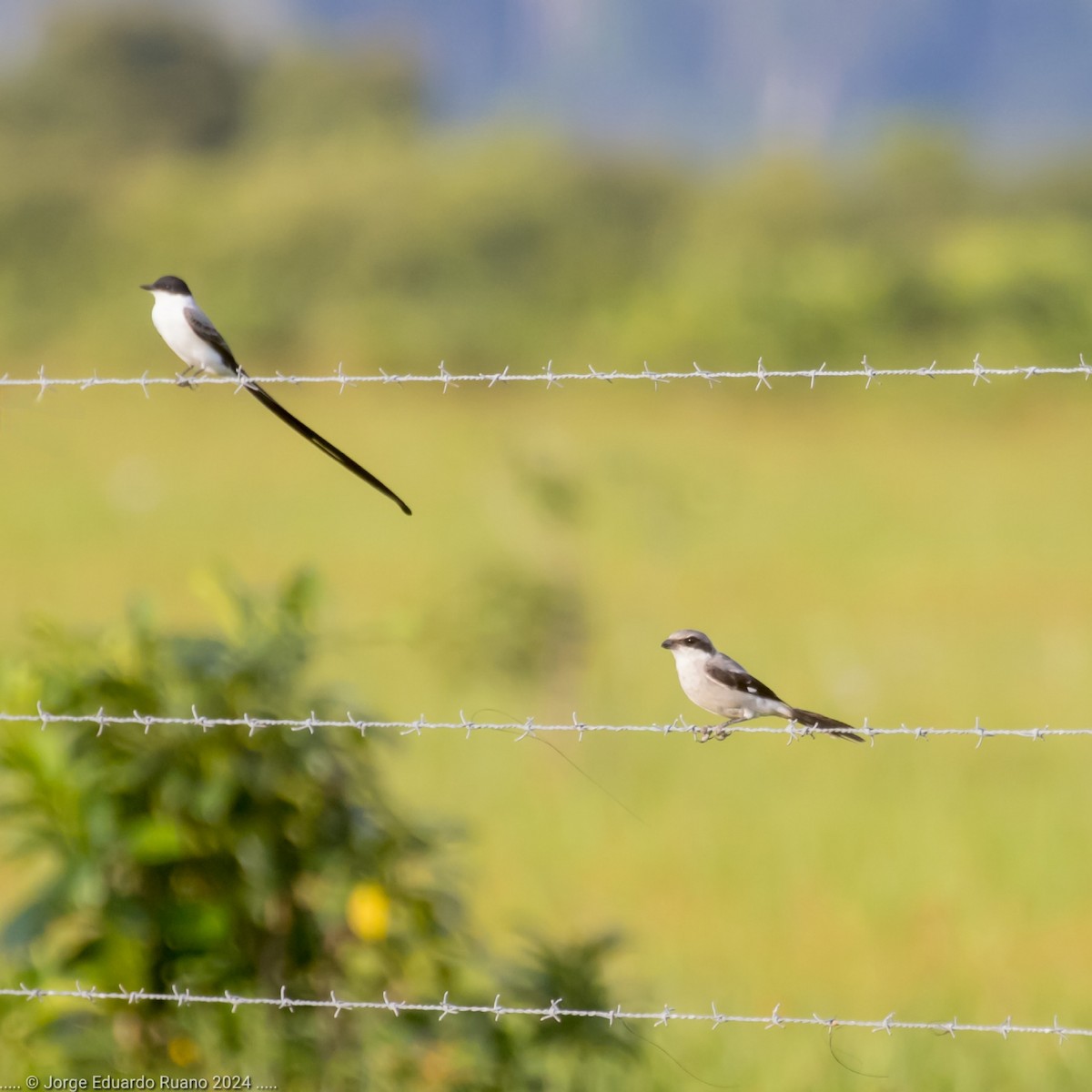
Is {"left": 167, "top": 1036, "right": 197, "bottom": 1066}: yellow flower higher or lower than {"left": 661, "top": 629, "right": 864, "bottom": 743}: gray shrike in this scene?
lower

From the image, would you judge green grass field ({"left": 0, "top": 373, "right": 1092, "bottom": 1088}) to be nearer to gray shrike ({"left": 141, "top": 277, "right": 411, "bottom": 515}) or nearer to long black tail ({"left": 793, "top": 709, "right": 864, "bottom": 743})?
gray shrike ({"left": 141, "top": 277, "right": 411, "bottom": 515})

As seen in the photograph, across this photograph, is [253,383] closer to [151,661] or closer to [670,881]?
[151,661]

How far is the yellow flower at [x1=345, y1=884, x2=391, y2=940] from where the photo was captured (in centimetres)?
345

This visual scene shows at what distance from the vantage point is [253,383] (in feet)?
9.38

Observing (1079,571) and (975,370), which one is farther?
(1079,571)

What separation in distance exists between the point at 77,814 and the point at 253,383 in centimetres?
111

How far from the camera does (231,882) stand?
3523mm

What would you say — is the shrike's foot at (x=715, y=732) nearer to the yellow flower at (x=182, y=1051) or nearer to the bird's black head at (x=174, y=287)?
the bird's black head at (x=174, y=287)

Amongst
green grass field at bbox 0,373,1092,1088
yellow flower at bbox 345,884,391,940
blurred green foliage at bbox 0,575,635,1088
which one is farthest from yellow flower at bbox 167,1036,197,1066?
green grass field at bbox 0,373,1092,1088

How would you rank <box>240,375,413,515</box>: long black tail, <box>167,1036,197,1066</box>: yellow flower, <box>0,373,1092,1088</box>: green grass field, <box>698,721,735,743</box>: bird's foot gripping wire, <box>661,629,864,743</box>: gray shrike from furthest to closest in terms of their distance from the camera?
<box>0,373,1092,1088</box>: green grass field → <box>167,1036,197,1066</box>: yellow flower → <box>661,629,864,743</box>: gray shrike → <box>698,721,735,743</box>: bird's foot gripping wire → <box>240,375,413,515</box>: long black tail

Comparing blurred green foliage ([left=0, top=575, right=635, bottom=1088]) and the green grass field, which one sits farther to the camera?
the green grass field

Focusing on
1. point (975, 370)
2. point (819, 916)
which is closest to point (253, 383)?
point (975, 370)

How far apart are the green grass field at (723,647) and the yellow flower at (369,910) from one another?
16.0 inches

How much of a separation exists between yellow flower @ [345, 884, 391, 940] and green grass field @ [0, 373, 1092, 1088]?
405mm
